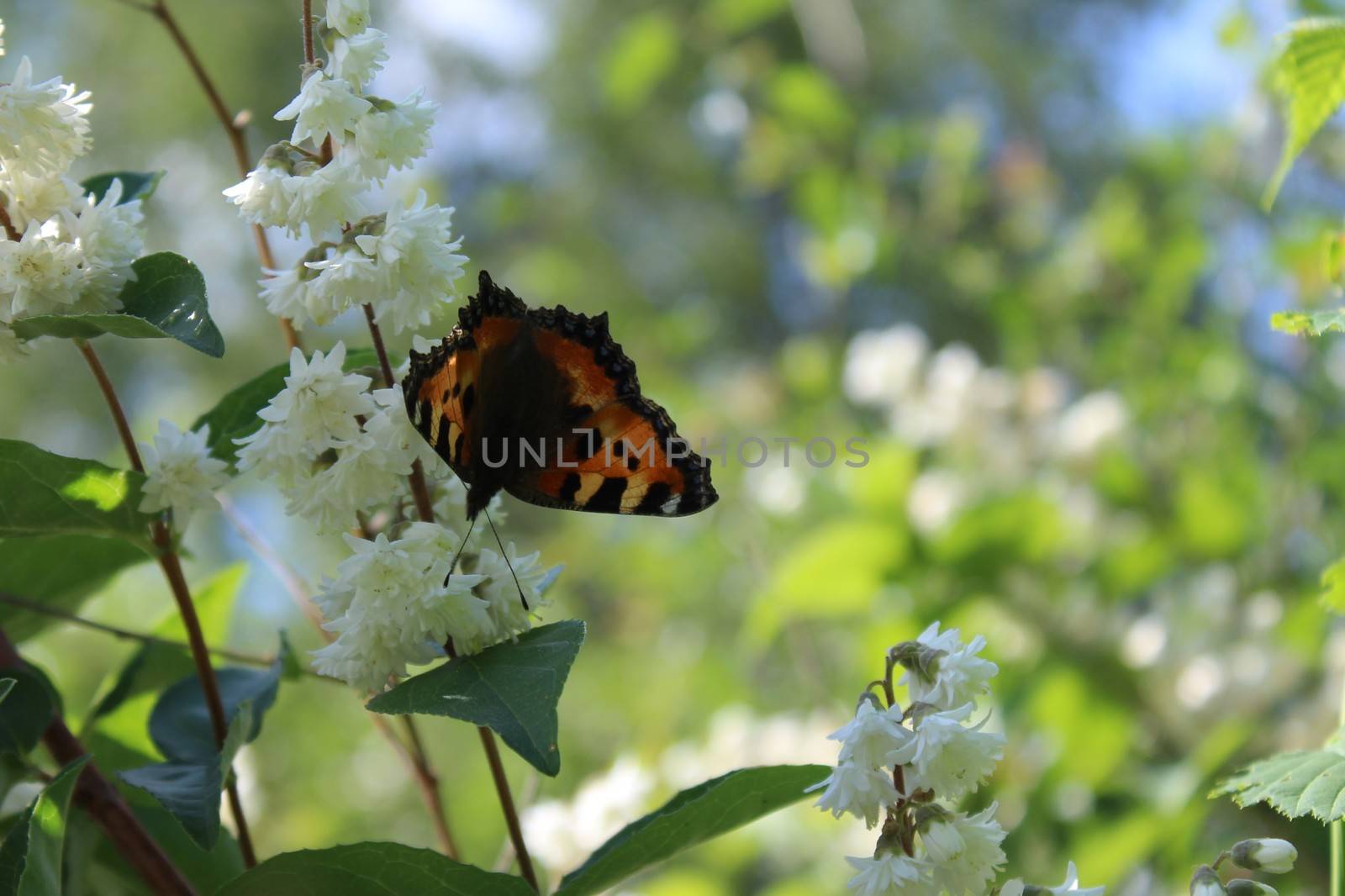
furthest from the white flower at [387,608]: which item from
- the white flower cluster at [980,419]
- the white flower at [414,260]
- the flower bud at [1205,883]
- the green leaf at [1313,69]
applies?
A: the white flower cluster at [980,419]

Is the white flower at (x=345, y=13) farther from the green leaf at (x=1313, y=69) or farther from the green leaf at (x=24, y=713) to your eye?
the green leaf at (x=1313, y=69)

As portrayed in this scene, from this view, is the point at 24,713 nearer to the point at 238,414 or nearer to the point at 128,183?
the point at 238,414

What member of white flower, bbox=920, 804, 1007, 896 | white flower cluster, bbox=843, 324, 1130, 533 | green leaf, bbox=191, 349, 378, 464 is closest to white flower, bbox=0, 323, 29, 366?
green leaf, bbox=191, 349, 378, 464

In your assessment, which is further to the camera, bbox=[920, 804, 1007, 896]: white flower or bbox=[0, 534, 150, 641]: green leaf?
bbox=[0, 534, 150, 641]: green leaf

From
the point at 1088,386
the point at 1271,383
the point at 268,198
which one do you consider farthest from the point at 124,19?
the point at 268,198

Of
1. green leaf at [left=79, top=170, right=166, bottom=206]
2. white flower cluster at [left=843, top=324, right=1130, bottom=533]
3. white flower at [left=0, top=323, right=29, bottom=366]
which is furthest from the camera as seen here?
white flower cluster at [left=843, top=324, right=1130, bottom=533]

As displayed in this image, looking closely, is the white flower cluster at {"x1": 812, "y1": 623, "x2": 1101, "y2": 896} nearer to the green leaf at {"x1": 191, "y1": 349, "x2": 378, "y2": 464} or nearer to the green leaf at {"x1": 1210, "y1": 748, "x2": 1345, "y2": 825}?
the green leaf at {"x1": 1210, "y1": 748, "x2": 1345, "y2": 825}

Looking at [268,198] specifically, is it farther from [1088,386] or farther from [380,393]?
[1088,386]
